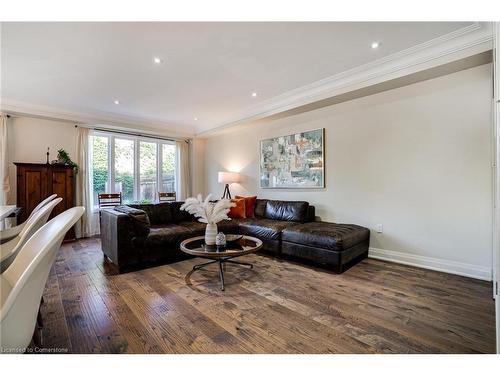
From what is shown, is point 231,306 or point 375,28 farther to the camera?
point 375,28

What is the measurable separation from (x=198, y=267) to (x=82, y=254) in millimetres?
2140

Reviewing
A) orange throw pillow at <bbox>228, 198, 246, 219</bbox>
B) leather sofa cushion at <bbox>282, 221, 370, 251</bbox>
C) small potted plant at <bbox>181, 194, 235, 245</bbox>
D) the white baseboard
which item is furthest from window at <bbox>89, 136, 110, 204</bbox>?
the white baseboard

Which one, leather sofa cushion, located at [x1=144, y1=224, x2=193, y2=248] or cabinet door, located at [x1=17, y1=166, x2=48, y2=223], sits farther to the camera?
cabinet door, located at [x1=17, y1=166, x2=48, y2=223]

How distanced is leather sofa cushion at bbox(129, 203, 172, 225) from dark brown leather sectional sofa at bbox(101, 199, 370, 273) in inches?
0.9

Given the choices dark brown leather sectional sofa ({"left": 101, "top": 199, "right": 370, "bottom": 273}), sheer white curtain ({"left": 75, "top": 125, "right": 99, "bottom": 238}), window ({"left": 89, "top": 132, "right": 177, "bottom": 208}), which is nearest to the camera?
dark brown leather sectional sofa ({"left": 101, "top": 199, "right": 370, "bottom": 273})

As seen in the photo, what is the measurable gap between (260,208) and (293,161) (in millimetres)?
1123

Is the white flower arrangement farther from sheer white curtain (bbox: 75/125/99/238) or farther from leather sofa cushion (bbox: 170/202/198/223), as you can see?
sheer white curtain (bbox: 75/125/99/238)

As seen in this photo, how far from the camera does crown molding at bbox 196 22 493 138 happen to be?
2336 mm

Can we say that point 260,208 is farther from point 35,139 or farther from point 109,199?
point 35,139

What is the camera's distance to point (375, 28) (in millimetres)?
2289

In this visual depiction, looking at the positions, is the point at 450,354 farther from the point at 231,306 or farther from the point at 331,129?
the point at 331,129

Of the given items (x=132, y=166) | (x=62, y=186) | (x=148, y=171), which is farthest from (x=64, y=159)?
(x=148, y=171)

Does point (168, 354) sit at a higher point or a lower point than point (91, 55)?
lower
